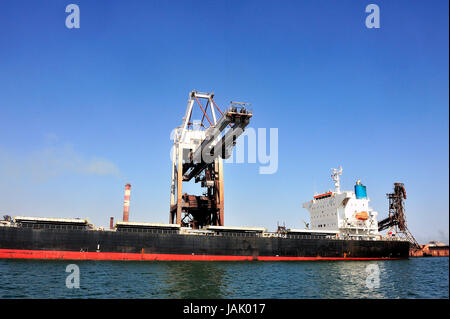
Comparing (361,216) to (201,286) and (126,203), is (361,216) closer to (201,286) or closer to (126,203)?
(126,203)

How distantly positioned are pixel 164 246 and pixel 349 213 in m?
29.5

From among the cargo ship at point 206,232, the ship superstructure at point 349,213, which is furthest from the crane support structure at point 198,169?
the ship superstructure at point 349,213

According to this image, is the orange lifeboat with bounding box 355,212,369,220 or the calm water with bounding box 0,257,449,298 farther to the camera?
the orange lifeboat with bounding box 355,212,369,220

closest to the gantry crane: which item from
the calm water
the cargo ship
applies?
the cargo ship

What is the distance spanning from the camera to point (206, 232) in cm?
4019

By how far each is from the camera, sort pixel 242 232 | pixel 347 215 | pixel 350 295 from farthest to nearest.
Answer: pixel 347 215
pixel 242 232
pixel 350 295

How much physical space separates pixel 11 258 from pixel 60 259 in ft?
15.5

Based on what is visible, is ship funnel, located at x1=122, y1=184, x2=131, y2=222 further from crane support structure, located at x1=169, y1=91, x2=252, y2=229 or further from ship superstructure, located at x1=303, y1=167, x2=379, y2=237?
ship superstructure, located at x1=303, y1=167, x2=379, y2=237

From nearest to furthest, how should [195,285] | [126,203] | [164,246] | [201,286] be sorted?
1. [201,286]
2. [195,285]
3. [164,246]
4. [126,203]

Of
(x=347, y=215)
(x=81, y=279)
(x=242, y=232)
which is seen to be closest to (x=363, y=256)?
(x=347, y=215)

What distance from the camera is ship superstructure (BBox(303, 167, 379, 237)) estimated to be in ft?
161

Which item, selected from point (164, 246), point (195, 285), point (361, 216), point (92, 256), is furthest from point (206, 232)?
point (361, 216)

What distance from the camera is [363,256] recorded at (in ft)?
152
